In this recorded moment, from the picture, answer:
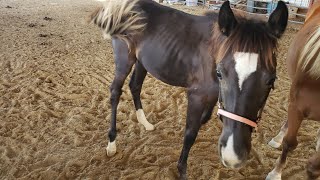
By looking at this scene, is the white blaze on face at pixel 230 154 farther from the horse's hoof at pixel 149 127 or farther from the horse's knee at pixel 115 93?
the horse's hoof at pixel 149 127

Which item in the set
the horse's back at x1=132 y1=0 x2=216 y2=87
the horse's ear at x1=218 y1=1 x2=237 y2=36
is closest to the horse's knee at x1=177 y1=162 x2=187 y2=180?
the horse's back at x1=132 y1=0 x2=216 y2=87

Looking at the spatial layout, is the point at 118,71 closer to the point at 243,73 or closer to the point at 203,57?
the point at 203,57

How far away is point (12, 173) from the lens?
2484mm

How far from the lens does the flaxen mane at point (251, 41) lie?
1.55 m

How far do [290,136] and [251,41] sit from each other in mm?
1115

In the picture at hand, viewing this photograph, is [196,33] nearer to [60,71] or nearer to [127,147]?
[127,147]

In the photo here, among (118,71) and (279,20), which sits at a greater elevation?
(279,20)

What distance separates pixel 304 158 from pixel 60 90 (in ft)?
10.4

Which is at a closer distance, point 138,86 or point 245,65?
point 245,65

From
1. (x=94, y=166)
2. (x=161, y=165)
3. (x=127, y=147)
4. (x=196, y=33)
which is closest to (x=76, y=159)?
(x=94, y=166)

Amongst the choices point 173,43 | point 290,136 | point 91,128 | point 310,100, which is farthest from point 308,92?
point 91,128

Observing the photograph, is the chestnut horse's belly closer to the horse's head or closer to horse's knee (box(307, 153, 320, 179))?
horse's knee (box(307, 153, 320, 179))

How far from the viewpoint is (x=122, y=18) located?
8.19 feet

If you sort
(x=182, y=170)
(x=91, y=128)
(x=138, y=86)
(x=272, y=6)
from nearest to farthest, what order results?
(x=182, y=170) < (x=138, y=86) < (x=91, y=128) < (x=272, y=6)
